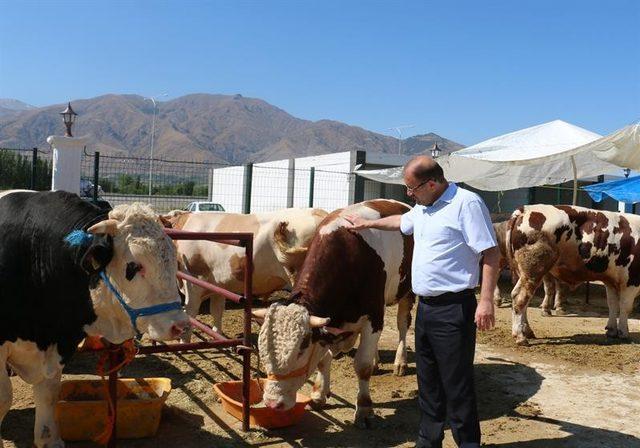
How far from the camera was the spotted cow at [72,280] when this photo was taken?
324 centimetres

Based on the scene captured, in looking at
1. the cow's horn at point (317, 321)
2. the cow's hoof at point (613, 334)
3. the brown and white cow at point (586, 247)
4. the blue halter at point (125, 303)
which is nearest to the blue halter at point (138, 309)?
the blue halter at point (125, 303)

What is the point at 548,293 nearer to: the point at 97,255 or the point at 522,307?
the point at 522,307

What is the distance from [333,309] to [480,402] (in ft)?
6.34

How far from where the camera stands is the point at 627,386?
609cm

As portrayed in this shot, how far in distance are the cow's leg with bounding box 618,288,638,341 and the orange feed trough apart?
5641 millimetres

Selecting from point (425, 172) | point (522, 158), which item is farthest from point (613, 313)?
point (425, 172)

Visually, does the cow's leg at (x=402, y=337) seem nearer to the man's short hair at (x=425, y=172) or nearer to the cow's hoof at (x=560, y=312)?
the man's short hair at (x=425, y=172)

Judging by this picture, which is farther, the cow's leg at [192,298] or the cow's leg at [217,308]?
the cow's leg at [217,308]

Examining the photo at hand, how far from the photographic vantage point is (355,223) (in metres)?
4.73

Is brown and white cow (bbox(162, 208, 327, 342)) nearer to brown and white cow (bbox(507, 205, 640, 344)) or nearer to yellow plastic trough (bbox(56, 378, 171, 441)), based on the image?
yellow plastic trough (bbox(56, 378, 171, 441))

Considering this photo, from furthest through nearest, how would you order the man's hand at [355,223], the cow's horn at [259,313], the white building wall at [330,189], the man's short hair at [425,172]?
the white building wall at [330,189], the man's hand at [355,223], the cow's horn at [259,313], the man's short hair at [425,172]

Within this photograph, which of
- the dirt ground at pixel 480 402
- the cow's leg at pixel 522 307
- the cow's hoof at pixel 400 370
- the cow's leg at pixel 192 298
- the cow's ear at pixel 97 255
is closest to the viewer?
the cow's ear at pixel 97 255

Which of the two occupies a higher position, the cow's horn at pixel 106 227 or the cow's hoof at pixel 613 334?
the cow's horn at pixel 106 227

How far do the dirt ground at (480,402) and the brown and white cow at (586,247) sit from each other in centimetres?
83
